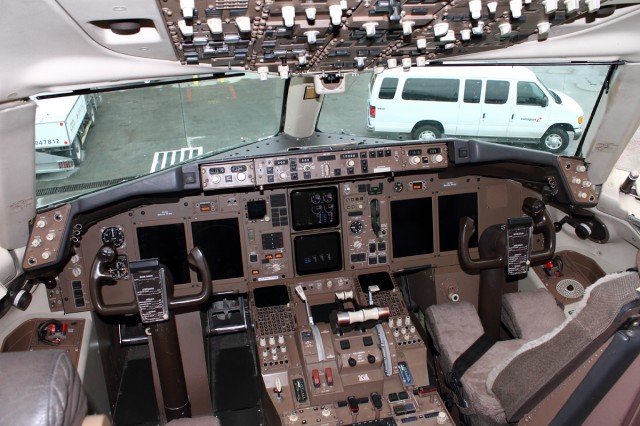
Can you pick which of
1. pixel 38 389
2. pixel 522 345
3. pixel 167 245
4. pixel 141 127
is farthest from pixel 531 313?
pixel 38 389

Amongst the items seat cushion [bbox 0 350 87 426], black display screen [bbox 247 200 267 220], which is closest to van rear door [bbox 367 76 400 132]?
black display screen [bbox 247 200 267 220]

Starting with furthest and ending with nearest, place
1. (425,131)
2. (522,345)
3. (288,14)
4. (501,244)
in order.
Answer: (425,131) < (501,244) < (522,345) < (288,14)

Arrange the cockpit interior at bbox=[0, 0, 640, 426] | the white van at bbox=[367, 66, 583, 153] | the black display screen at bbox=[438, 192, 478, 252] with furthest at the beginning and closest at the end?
1. the white van at bbox=[367, 66, 583, 153]
2. the black display screen at bbox=[438, 192, 478, 252]
3. the cockpit interior at bbox=[0, 0, 640, 426]

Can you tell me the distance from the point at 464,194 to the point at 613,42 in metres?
1.52

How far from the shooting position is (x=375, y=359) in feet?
12.4

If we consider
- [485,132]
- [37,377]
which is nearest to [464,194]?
[485,132]

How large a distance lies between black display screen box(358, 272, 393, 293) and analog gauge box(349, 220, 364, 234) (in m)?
0.34

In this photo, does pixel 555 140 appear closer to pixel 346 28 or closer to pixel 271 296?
pixel 271 296

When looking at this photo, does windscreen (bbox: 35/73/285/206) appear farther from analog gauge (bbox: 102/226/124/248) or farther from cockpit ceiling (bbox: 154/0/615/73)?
cockpit ceiling (bbox: 154/0/615/73)

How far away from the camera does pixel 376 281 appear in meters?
4.52

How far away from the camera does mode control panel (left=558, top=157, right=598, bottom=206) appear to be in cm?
431

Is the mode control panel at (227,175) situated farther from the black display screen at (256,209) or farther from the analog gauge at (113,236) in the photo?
the analog gauge at (113,236)

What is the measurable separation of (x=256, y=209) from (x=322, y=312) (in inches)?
40.9

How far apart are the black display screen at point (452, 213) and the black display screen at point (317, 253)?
823 millimetres
